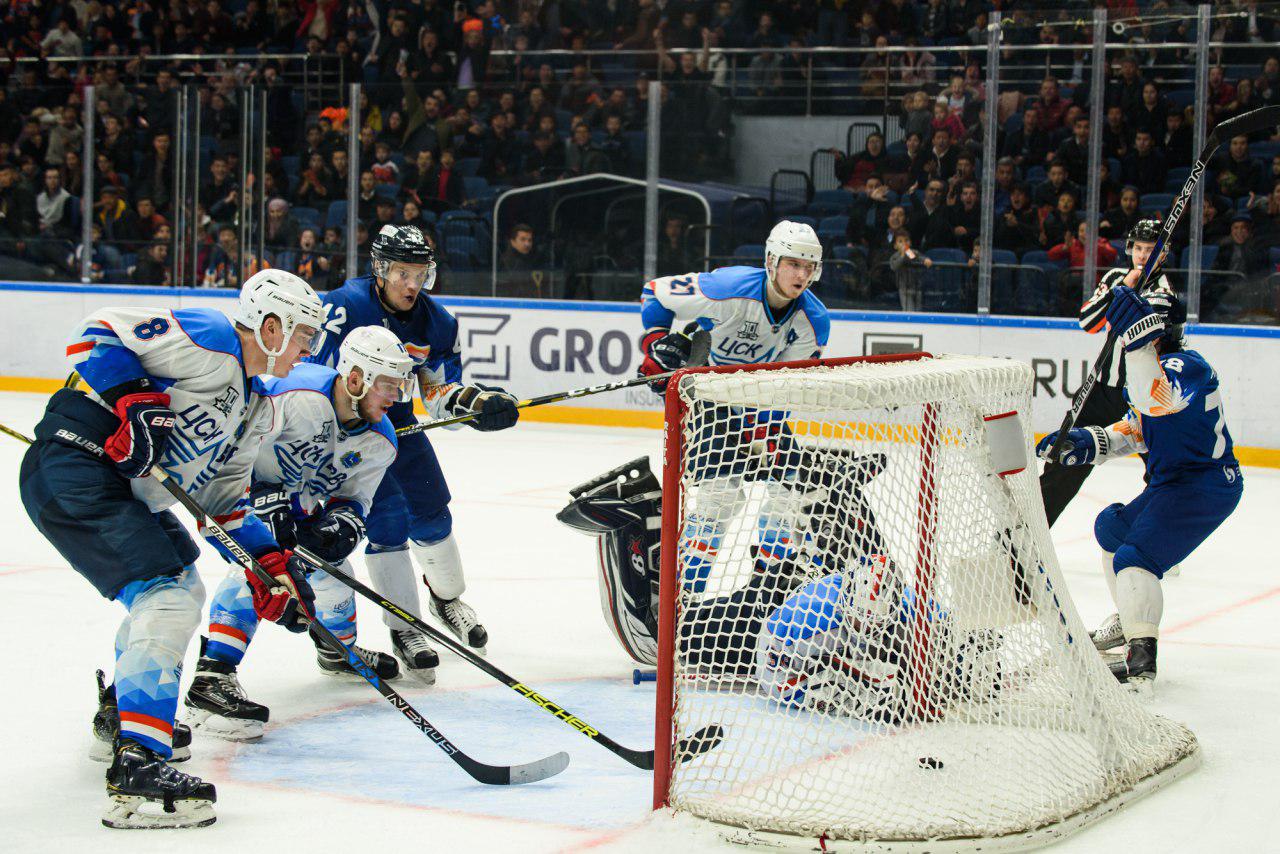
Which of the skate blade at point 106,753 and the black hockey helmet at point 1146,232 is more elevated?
A: the black hockey helmet at point 1146,232

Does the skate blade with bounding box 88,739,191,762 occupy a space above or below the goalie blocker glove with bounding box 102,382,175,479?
below

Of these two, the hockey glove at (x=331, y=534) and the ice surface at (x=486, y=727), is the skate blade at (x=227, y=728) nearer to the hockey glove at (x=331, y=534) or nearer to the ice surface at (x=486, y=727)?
the ice surface at (x=486, y=727)

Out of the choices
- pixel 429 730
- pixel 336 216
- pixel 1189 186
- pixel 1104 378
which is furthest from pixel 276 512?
pixel 336 216

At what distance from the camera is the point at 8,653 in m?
4.09

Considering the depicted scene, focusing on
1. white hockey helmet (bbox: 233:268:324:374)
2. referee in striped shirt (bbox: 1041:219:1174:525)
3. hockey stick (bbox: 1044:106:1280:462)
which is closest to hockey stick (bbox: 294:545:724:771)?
white hockey helmet (bbox: 233:268:324:374)

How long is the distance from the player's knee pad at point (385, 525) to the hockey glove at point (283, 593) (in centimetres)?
86

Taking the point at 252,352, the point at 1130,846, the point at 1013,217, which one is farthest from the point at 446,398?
the point at 1013,217

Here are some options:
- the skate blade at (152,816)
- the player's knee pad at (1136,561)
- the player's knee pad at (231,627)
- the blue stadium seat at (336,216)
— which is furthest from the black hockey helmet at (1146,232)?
the blue stadium seat at (336,216)

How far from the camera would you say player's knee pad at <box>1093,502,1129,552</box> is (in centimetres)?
422

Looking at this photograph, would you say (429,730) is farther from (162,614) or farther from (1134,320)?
(1134,320)

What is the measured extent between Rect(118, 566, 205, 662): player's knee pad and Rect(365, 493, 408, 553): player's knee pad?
3.53ft

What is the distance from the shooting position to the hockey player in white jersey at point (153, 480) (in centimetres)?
281

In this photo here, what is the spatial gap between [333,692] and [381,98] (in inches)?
268

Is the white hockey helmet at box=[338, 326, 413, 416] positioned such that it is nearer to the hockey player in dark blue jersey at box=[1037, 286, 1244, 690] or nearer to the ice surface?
the ice surface
